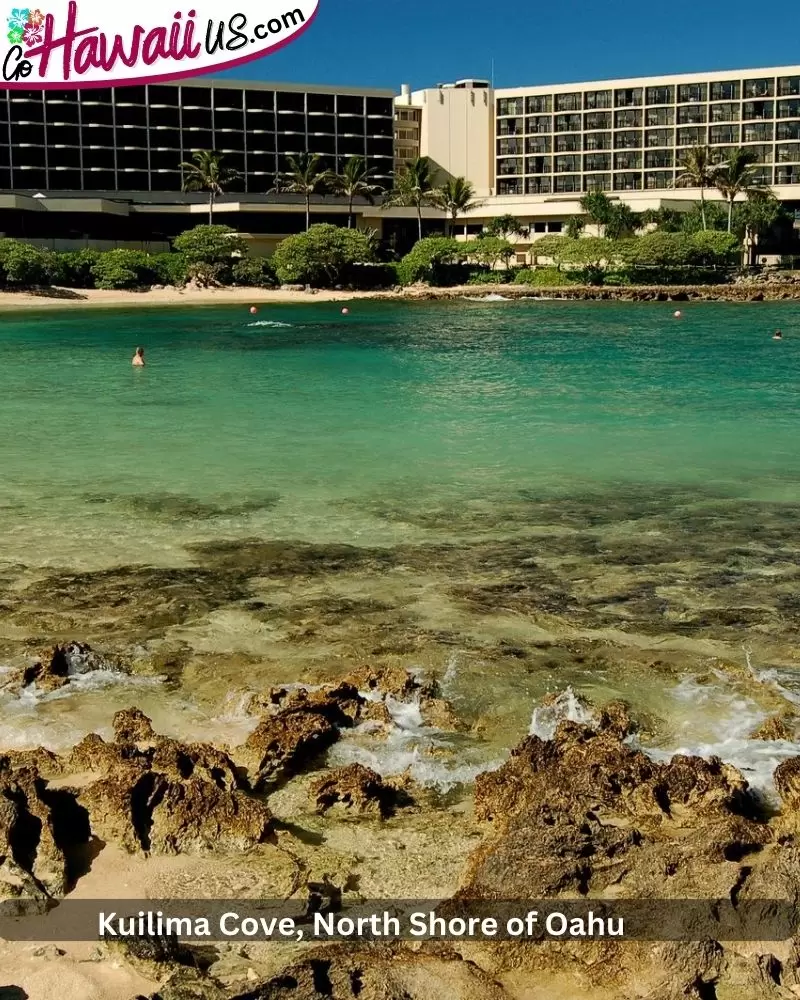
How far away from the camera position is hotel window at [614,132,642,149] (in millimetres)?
129000

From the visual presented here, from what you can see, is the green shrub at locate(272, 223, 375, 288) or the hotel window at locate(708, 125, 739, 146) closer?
the green shrub at locate(272, 223, 375, 288)

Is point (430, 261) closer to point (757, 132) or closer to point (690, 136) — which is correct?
point (690, 136)

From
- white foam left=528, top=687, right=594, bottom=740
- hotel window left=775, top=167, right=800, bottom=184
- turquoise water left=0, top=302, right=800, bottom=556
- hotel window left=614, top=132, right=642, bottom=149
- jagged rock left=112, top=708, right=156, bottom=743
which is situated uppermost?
hotel window left=614, top=132, right=642, bottom=149

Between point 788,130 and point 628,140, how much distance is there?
17.1 m

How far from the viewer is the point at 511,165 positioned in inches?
5261

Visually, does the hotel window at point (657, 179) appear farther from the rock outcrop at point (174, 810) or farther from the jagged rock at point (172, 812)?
the jagged rock at point (172, 812)

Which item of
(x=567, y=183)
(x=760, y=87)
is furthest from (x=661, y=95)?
(x=567, y=183)

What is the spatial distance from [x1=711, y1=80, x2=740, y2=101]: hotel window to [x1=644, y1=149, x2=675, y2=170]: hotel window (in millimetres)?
7410

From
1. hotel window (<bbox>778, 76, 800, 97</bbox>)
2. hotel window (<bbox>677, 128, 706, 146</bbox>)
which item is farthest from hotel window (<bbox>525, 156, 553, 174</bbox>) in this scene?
hotel window (<bbox>778, 76, 800, 97</bbox>)

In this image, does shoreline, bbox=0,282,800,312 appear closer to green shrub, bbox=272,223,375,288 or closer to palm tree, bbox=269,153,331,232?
green shrub, bbox=272,223,375,288

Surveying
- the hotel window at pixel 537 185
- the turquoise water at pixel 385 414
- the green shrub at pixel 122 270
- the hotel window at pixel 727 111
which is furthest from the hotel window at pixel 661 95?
the turquoise water at pixel 385 414

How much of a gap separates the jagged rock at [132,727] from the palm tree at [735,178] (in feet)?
335

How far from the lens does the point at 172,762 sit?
23.4 ft

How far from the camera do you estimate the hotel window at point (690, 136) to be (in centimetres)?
12706
